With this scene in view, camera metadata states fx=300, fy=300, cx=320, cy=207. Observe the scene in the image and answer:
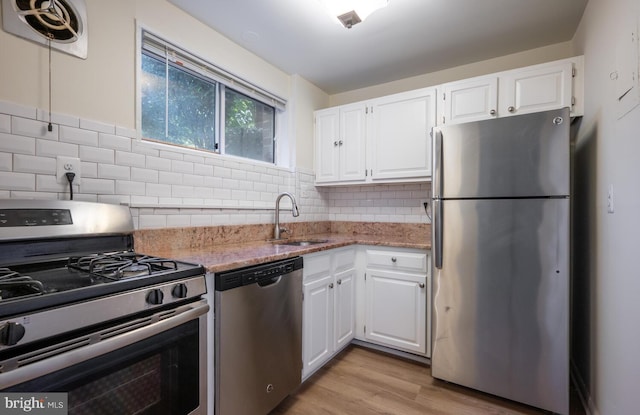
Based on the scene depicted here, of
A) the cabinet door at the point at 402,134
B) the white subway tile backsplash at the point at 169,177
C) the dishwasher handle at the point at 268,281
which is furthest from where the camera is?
the cabinet door at the point at 402,134

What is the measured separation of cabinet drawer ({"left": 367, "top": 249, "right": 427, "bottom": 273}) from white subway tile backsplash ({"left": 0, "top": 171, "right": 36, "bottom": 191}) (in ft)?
6.47

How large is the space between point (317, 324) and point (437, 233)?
959 mm

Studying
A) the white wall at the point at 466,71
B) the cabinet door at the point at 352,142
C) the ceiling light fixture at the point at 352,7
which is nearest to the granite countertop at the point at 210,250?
the cabinet door at the point at 352,142

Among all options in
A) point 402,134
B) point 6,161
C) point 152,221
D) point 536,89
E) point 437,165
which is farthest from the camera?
point 402,134

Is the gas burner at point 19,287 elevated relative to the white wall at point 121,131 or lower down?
lower down

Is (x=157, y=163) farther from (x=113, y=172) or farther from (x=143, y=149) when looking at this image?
(x=113, y=172)

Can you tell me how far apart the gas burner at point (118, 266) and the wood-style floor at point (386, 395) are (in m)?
1.08

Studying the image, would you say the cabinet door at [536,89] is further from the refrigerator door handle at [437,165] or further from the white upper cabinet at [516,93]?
the refrigerator door handle at [437,165]

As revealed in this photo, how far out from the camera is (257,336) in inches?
56.0

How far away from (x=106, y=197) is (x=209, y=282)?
2.30 ft

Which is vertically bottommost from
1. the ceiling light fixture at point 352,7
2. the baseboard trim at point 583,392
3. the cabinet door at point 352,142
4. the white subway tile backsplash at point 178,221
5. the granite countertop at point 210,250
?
the baseboard trim at point 583,392

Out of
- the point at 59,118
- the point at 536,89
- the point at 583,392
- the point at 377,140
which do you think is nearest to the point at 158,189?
the point at 59,118

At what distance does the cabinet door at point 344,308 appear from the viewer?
7.07ft

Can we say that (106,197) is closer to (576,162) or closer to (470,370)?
(470,370)
